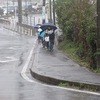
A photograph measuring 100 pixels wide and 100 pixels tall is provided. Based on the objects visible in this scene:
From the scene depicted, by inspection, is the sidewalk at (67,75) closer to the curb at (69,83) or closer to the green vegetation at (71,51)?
the curb at (69,83)

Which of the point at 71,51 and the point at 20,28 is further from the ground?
the point at 71,51

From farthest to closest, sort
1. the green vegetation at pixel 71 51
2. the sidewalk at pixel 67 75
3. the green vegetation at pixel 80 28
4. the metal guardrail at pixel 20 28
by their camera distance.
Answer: the metal guardrail at pixel 20 28 → the green vegetation at pixel 71 51 → the green vegetation at pixel 80 28 → the sidewalk at pixel 67 75

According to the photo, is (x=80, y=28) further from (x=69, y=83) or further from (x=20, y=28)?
(x=20, y=28)

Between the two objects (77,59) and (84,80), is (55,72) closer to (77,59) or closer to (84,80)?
(84,80)

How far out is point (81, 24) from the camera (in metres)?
19.4

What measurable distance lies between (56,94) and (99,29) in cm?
435

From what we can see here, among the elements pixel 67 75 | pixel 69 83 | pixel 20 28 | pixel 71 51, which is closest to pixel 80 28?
pixel 71 51

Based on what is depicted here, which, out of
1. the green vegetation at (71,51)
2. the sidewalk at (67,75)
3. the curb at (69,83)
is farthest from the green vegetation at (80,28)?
the curb at (69,83)

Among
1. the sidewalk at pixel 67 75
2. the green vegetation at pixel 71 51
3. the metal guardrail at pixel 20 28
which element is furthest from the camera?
the metal guardrail at pixel 20 28

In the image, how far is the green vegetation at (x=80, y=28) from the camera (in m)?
15.9

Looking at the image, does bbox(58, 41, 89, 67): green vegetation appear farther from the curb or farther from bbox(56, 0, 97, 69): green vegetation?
the curb

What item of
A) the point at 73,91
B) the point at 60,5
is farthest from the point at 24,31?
the point at 73,91

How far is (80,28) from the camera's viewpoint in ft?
65.1

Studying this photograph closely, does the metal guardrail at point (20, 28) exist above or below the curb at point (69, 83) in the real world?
below
